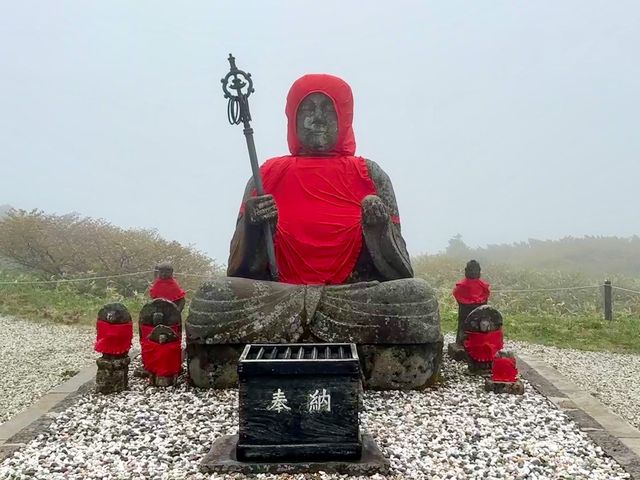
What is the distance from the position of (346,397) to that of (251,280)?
7.28 feet

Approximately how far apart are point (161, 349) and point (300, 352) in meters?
2.03

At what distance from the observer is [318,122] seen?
6543 mm

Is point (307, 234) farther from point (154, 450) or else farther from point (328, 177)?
point (154, 450)

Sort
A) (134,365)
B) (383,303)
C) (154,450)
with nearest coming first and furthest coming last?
1. (154,450)
2. (383,303)
3. (134,365)

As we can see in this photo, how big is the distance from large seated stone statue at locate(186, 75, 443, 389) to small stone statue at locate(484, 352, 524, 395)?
0.48m

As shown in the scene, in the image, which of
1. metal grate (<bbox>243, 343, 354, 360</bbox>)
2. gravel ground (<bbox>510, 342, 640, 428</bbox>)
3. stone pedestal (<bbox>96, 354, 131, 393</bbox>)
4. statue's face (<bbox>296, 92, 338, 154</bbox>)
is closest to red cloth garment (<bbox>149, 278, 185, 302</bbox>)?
stone pedestal (<bbox>96, 354, 131, 393</bbox>)

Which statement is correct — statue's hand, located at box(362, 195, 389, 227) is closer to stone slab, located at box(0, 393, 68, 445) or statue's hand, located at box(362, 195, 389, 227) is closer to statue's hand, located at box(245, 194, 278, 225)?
statue's hand, located at box(245, 194, 278, 225)

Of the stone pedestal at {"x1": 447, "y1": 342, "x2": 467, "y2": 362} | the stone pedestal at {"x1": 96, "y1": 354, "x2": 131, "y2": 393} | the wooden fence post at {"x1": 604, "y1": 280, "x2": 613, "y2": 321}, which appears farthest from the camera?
the wooden fence post at {"x1": 604, "y1": 280, "x2": 613, "y2": 321}

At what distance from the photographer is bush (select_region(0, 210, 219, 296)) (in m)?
15.4

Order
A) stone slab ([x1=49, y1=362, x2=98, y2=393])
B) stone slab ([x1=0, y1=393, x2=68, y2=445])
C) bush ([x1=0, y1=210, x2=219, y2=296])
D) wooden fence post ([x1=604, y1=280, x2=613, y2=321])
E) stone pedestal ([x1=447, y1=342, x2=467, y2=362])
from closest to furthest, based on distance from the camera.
Answer: stone slab ([x1=0, y1=393, x2=68, y2=445]) → stone slab ([x1=49, y1=362, x2=98, y2=393]) → stone pedestal ([x1=447, y1=342, x2=467, y2=362]) → wooden fence post ([x1=604, y1=280, x2=613, y2=321]) → bush ([x1=0, y1=210, x2=219, y2=296])

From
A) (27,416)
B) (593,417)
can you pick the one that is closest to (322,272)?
(593,417)

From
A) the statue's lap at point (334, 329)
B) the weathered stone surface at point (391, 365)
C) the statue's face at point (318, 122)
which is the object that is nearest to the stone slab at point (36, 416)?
the statue's lap at point (334, 329)

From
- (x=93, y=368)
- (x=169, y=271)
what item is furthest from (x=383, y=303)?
(x=93, y=368)

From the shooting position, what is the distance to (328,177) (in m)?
6.47
